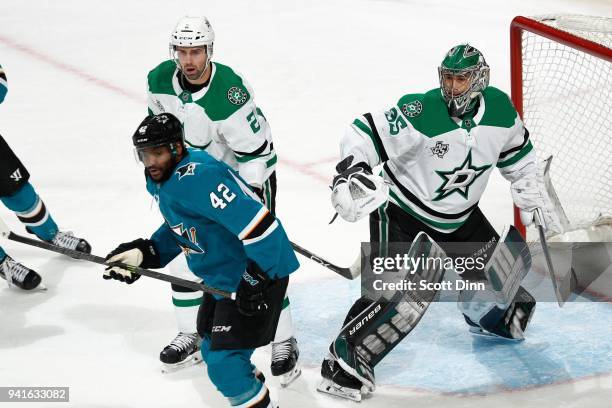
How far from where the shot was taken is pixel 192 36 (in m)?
3.50

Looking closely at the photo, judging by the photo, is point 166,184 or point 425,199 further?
point 425,199

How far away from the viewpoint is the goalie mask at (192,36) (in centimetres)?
349

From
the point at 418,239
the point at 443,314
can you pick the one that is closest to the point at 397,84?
the point at 443,314

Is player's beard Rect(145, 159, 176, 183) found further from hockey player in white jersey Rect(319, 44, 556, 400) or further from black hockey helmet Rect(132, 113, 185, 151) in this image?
hockey player in white jersey Rect(319, 44, 556, 400)

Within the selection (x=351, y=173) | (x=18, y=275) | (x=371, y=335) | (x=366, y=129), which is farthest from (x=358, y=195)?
(x=18, y=275)

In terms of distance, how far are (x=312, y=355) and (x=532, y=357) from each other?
2.43 feet

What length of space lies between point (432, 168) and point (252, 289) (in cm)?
90

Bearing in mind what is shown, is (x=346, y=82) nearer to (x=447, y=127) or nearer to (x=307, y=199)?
(x=307, y=199)

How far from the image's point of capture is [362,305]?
137 inches

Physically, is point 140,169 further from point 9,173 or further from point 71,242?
point 9,173

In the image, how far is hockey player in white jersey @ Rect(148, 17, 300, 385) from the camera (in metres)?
3.50

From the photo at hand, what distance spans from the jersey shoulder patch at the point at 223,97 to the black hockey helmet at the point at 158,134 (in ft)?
2.07

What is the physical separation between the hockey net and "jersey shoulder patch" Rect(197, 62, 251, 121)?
121 cm

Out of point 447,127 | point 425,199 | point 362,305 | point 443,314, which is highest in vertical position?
point 447,127
